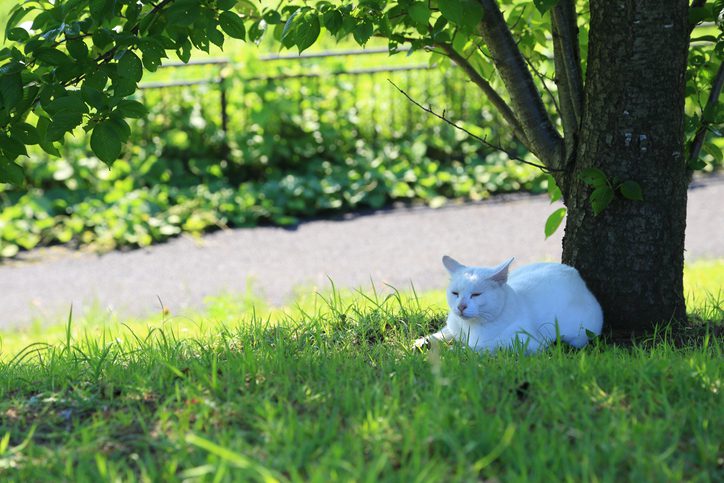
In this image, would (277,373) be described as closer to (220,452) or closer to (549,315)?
(220,452)

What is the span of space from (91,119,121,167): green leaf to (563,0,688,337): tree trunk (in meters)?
2.07

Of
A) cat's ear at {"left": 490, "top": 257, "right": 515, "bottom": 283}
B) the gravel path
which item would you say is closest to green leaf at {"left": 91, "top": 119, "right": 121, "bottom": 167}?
cat's ear at {"left": 490, "top": 257, "right": 515, "bottom": 283}

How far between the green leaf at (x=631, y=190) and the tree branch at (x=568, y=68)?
17.6 inches

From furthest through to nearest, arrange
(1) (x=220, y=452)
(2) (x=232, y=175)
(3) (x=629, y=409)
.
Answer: (2) (x=232, y=175) < (3) (x=629, y=409) < (1) (x=220, y=452)

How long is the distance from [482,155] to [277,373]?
285 inches

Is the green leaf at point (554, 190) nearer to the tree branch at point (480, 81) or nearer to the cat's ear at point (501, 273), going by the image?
the tree branch at point (480, 81)

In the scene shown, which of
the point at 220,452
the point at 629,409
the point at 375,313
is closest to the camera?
the point at 220,452

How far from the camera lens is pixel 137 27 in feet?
12.2

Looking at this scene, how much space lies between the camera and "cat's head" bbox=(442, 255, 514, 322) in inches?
146

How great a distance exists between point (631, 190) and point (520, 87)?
0.77 meters

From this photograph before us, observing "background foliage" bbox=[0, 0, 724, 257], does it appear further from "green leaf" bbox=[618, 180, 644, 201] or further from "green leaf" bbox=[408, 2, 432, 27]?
"green leaf" bbox=[408, 2, 432, 27]

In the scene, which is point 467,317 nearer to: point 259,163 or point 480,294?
point 480,294

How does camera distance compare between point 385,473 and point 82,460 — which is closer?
point 385,473

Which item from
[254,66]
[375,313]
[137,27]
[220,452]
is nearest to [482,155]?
[254,66]
